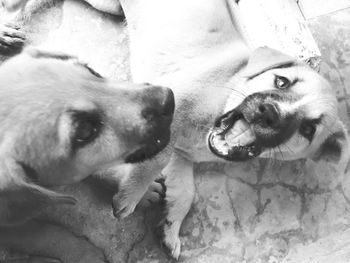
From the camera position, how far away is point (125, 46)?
3.46m

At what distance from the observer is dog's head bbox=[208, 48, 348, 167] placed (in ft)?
8.61

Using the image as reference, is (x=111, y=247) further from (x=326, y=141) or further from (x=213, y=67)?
(x=326, y=141)

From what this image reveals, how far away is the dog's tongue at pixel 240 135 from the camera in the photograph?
9.00 ft

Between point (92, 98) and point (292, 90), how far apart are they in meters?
1.24

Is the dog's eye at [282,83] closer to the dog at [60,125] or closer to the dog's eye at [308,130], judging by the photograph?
the dog's eye at [308,130]

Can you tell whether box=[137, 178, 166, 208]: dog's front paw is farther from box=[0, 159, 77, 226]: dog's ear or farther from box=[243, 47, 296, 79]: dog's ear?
box=[0, 159, 77, 226]: dog's ear

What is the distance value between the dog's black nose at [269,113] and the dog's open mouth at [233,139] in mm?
133

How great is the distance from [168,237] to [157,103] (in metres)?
1.13

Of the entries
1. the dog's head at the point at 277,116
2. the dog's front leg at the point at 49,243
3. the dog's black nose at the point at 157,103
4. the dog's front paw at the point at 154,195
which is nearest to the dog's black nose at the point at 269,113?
the dog's head at the point at 277,116

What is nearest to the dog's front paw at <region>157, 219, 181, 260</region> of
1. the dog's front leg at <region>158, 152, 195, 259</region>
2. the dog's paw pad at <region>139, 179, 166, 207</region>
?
the dog's front leg at <region>158, 152, 195, 259</region>

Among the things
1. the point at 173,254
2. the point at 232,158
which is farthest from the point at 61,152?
the point at 173,254

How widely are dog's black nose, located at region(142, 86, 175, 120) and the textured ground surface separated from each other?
1.07 metres

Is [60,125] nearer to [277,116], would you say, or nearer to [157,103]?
[157,103]

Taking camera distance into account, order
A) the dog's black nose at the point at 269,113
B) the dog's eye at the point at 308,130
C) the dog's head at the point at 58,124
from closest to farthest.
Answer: the dog's head at the point at 58,124
the dog's black nose at the point at 269,113
the dog's eye at the point at 308,130
